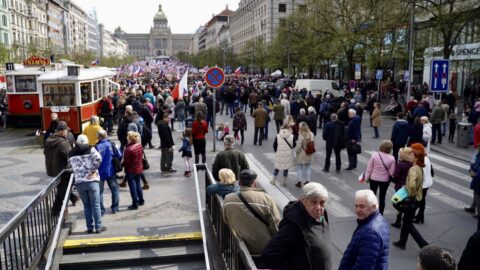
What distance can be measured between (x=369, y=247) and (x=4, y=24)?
77921 mm

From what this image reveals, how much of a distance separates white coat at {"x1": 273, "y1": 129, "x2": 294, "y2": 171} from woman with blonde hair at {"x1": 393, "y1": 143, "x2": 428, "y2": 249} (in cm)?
377

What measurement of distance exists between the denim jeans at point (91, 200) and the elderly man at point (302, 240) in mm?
4315

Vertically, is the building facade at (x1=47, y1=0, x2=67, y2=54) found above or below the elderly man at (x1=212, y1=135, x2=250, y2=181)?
above

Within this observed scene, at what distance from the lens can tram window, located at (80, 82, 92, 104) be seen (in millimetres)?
16994

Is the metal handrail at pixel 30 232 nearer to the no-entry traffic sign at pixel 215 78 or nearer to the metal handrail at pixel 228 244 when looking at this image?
the metal handrail at pixel 228 244

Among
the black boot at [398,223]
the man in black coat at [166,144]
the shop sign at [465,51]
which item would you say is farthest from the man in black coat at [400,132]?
the shop sign at [465,51]

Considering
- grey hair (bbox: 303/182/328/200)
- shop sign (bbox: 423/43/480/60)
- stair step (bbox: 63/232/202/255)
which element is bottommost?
stair step (bbox: 63/232/202/255)

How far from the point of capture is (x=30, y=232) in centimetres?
607

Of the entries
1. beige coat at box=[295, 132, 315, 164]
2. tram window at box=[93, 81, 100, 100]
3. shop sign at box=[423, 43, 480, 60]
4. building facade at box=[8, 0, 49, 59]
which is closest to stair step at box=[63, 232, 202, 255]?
beige coat at box=[295, 132, 315, 164]

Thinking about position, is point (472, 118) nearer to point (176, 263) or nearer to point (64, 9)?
point (176, 263)

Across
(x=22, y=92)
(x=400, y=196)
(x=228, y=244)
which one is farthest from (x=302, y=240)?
(x=22, y=92)

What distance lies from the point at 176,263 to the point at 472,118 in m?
14.1

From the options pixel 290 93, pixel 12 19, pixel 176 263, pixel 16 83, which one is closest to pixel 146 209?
pixel 176 263

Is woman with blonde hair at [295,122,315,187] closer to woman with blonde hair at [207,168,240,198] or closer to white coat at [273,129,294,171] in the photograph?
white coat at [273,129,294,171]
